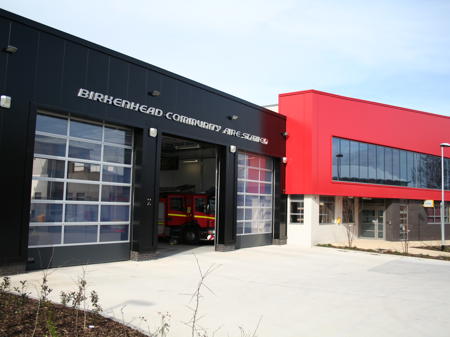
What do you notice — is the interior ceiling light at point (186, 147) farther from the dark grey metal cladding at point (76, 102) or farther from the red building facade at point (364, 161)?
the dark grey metal cladding at point (76, 102)

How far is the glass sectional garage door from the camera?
11.4m

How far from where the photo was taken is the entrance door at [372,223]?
87.4ft

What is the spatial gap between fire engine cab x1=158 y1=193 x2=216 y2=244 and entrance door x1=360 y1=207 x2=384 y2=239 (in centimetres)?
1131

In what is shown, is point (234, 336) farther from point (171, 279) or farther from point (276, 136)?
point (276, 136)

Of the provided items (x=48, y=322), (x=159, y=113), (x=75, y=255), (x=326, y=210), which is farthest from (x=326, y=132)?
(x=48, y=322)

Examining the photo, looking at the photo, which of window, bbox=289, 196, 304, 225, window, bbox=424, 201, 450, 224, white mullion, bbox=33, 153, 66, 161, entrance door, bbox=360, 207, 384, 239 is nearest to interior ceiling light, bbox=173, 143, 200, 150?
window, bbox=289, 196, 304, 225

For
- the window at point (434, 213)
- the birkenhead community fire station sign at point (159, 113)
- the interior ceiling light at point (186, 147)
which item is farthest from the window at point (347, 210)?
the interior ceiling light at point (186, 147)

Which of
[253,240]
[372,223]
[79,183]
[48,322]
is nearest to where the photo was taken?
[48,322]

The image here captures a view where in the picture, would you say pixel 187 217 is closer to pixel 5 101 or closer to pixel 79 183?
pixel 79 183

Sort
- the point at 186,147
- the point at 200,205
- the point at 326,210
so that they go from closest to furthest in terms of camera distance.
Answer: the point at 200,205 < the point at 326,210 < the point at 186,147

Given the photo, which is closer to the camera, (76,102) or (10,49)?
(10,49)

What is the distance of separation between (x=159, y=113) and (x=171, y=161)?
12663 mm

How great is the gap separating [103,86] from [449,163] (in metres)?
27.0

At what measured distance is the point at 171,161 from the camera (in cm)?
2709
